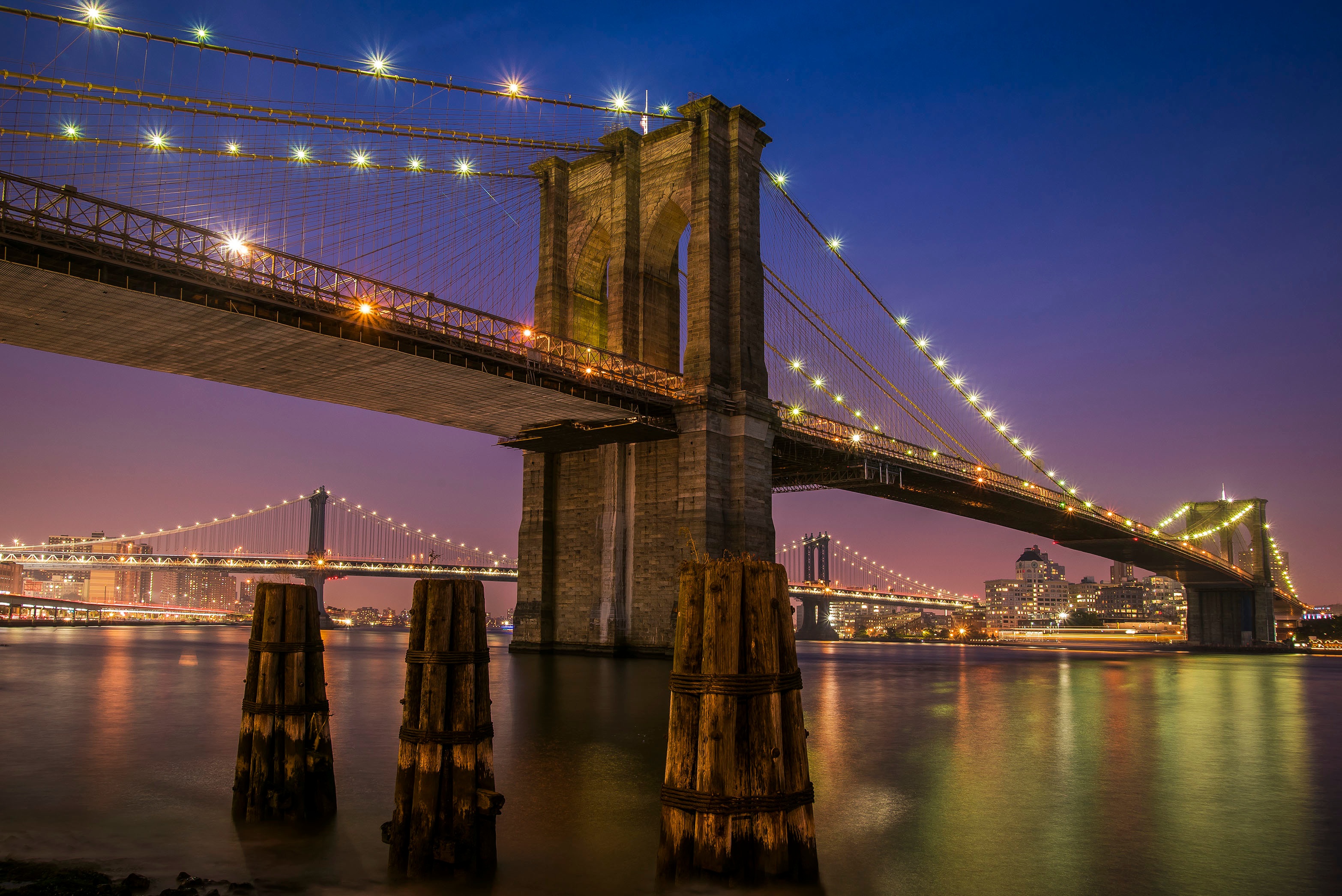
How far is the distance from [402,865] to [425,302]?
1203 inches

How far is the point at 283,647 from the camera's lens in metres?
9.68

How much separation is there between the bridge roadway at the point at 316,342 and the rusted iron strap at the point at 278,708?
889 inches

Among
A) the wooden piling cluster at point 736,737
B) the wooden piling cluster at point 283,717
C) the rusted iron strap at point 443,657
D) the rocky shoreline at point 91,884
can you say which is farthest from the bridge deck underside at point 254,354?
the wooden piling cluster at point 736,737

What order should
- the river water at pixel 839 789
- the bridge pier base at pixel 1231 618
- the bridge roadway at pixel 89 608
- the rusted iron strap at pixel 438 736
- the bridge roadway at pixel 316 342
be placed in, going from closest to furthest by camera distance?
the rusted iron strap at pixel 438 736 → the river water at pixel 839 789 → the bridge roadway at pixel 316 342 → the bridge pier base at pixel 1231 618 → the bridge roadway at pixel 89 608

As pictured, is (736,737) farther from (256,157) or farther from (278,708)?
(256,157)

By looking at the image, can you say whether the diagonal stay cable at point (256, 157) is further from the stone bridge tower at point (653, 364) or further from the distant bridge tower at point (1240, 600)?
the distant bridge tower at point (1240, 600)

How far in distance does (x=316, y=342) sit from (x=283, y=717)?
26.1m

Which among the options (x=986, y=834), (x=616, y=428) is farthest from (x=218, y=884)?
(x=616, y=428)

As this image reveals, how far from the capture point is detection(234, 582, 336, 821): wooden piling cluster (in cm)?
965

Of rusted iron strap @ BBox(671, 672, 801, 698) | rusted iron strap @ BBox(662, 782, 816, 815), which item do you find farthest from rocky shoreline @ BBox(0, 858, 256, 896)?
rusted iron strap @ BBox(671, 672, 801, 698)

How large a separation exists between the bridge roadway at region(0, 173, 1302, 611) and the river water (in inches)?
448

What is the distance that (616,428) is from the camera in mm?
42500

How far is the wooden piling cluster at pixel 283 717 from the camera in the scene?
9648 millimetres

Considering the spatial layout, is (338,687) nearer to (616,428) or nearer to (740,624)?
(616,428)
